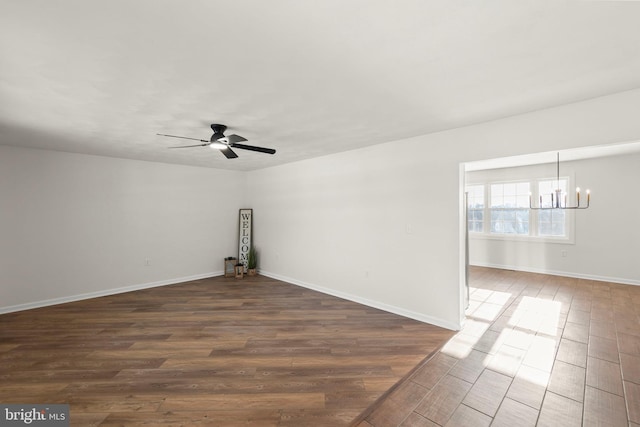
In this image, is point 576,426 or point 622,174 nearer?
point 576,426

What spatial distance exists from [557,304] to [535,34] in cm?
426

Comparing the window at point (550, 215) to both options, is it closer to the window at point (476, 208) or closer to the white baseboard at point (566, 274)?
the white baseboard at point (566, 274)

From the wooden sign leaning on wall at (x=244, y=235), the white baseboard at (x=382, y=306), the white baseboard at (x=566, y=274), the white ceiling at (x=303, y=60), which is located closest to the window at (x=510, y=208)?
the white baseboard at (x=566, y=274)

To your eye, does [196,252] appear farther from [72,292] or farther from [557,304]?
[557,304]

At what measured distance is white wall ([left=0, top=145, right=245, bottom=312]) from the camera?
3951mm

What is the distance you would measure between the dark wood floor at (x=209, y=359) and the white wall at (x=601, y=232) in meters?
4.50

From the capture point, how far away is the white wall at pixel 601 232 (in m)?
4.91

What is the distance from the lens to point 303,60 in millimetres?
1727

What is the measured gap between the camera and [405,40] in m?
1.51

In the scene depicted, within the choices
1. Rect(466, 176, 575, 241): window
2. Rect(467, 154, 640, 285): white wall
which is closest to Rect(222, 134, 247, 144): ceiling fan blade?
Rect(466, 176, 575, 241): window

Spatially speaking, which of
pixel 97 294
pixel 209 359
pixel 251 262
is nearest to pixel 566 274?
pixel 251 262

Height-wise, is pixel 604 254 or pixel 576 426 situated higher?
pixel 604 254

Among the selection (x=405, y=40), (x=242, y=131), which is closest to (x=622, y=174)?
(x=405, y=40)

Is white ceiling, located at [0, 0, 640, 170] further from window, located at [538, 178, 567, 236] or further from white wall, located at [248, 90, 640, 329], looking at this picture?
window, located at [538, 178, 567, 236]
